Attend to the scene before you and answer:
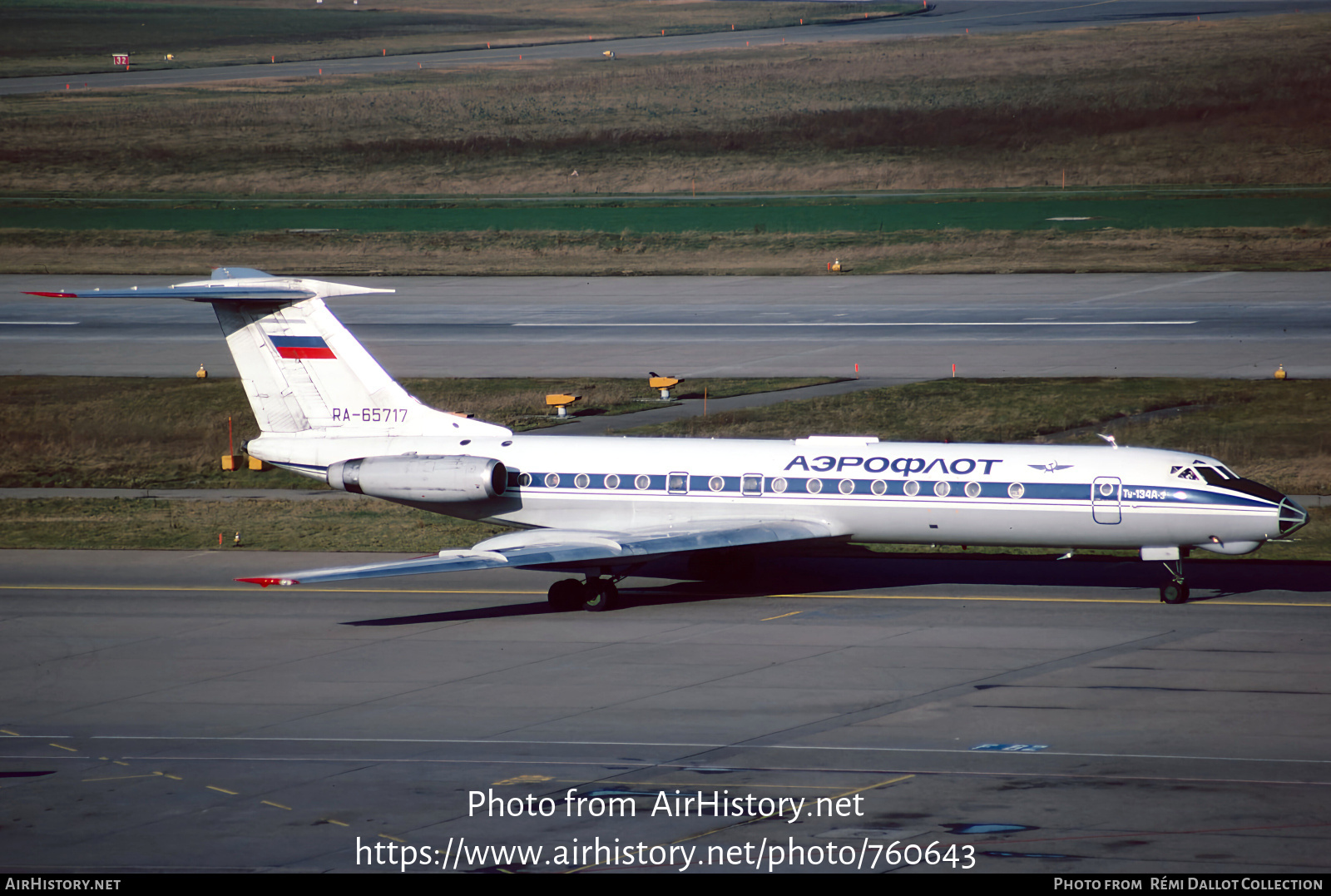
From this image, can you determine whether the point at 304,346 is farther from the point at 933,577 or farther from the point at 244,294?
the point at 933,577

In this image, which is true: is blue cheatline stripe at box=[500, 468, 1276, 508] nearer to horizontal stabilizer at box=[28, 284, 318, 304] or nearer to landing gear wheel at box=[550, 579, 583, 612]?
landing gear wheel at box=[550, 579, 583, 612]

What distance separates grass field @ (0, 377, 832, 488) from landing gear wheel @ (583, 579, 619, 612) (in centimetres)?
1397

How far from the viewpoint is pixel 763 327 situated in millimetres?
55719

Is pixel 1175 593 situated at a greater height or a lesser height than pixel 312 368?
lesser

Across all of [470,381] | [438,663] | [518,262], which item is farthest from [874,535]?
[518,262]

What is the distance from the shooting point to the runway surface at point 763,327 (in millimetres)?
48750

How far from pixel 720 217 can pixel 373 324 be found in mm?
24180

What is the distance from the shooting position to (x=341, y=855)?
1694 centimetres

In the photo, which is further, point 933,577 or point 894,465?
point 933,577

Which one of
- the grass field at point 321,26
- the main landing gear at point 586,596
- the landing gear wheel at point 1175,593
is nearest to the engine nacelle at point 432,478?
the main landing gear at point 586,596

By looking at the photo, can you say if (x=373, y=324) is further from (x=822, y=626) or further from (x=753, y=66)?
(x=753, y=66)

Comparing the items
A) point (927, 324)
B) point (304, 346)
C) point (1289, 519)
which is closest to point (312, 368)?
point (304, 346)

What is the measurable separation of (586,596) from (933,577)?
7.59 metres

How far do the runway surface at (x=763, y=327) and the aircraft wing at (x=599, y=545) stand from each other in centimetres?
1928
